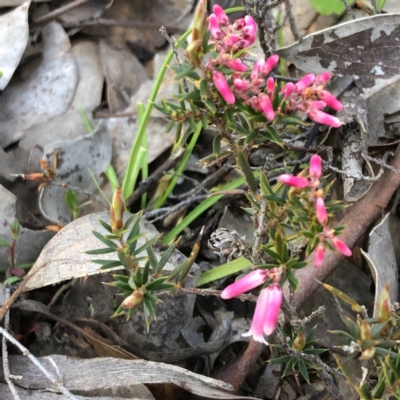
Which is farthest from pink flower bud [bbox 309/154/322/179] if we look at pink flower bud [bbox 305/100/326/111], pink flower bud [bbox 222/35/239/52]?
pink flower bud [bbox 222/35/239/52]

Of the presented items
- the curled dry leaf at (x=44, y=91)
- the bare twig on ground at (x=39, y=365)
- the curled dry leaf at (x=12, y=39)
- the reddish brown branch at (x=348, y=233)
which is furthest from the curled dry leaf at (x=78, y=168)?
the reddish brown branch at (x=348, y=233)

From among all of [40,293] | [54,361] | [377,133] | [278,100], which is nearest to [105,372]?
[54,361]

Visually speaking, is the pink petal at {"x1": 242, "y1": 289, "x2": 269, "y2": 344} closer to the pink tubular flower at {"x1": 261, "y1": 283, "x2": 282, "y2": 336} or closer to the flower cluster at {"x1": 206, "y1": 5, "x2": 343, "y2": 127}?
the pink tubular flower at {"x1": 261, "y1": 283, "x2": 282, "y2": 336}

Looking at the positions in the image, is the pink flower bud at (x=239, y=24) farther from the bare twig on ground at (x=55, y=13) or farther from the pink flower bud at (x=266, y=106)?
the bare twig on ground at (x=55, y=13)

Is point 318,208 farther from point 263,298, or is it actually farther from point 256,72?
point 256,72

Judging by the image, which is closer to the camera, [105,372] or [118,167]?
[105,372]

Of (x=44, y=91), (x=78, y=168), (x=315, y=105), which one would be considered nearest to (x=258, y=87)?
(x=315, y=105)

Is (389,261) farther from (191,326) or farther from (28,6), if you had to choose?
(28,6)
